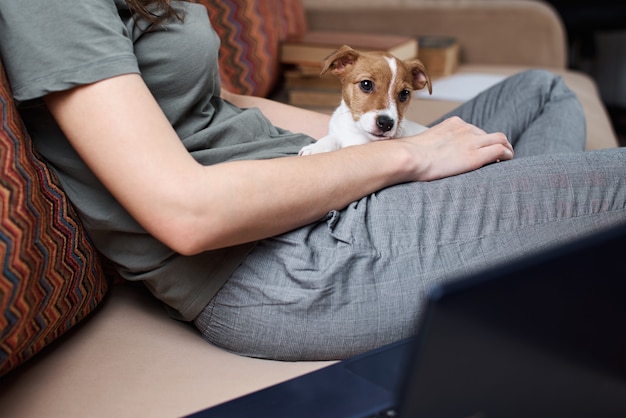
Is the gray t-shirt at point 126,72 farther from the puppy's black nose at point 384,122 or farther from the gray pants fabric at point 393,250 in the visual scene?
the puppy's black nose at point 384,122

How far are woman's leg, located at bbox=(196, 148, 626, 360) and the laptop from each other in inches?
11.1

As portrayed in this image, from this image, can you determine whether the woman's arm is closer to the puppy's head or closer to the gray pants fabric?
the gray pants fabric

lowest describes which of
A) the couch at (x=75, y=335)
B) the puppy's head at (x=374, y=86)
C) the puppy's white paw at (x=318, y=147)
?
the couch at (x=75, y=335)

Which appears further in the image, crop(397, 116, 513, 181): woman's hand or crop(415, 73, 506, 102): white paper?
crop(415, 73, 506, 102): white paper

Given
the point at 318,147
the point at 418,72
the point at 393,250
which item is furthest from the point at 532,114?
the point at 393,250

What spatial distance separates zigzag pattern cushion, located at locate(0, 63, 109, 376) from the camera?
774mm

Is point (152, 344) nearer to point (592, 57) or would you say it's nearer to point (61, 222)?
point (61, 222)

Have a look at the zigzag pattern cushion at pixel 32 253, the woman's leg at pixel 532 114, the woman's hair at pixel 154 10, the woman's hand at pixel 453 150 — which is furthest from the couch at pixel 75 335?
the woman's leg at pixel 532 114

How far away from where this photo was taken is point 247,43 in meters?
1.70

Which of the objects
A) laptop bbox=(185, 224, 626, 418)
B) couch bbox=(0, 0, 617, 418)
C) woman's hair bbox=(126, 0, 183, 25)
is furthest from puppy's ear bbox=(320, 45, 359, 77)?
laptop bbox=(185, 224, 626, 418)

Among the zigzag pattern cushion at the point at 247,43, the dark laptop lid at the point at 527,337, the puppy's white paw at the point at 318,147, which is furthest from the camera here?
the zigzag pattern cushion at the point at 247,43

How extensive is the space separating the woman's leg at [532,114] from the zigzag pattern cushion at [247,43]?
513mm

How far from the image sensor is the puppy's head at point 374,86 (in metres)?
1.16

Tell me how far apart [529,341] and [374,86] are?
28.3 inches
